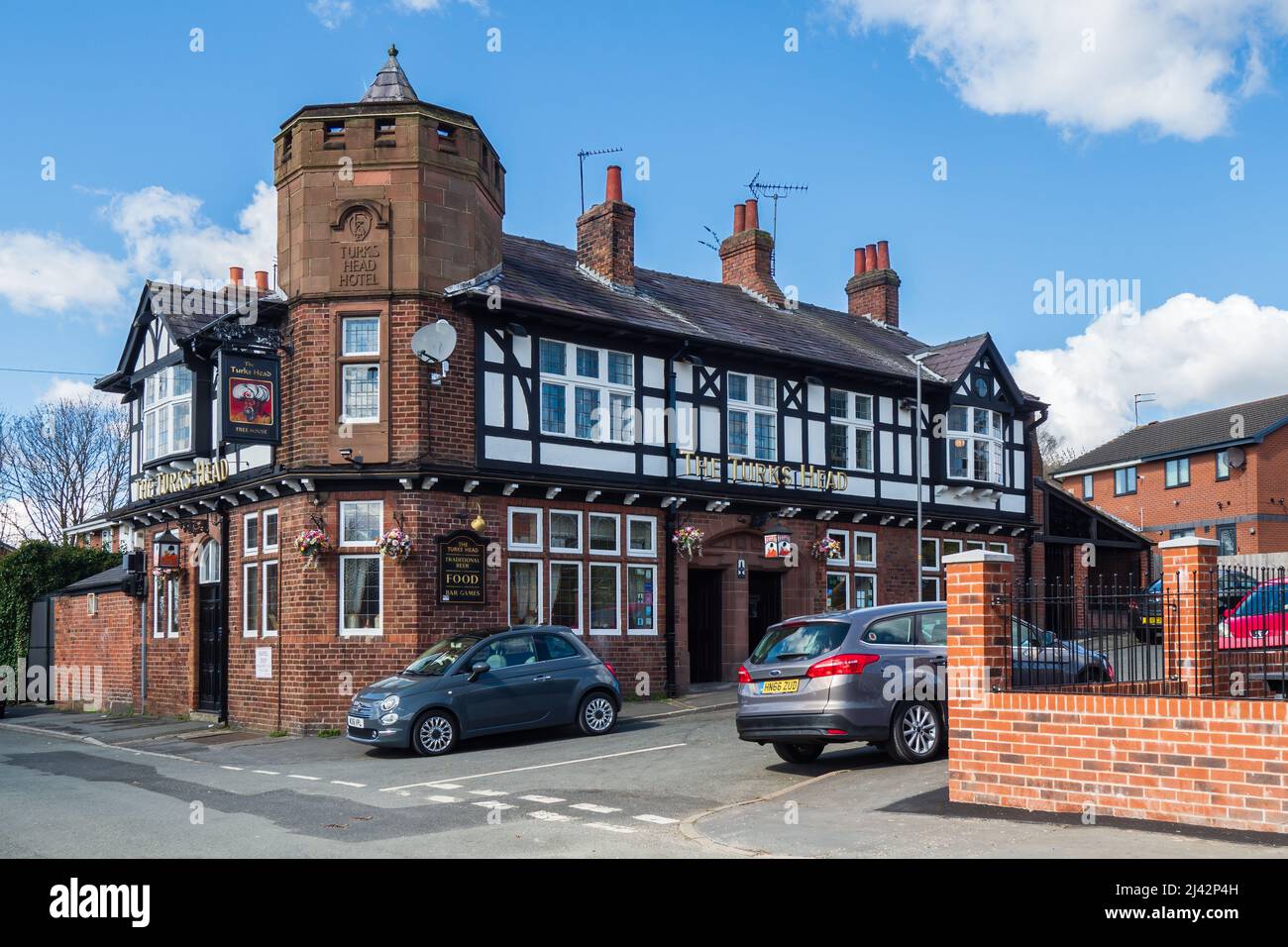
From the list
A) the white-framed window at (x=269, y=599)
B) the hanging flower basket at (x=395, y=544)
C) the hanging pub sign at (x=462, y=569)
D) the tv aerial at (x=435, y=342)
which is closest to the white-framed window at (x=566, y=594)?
the hanging pub sign at (x=462, y=569)

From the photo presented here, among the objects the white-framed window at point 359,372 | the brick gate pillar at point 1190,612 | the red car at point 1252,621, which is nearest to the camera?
the brick gate pillar at point 1190,612

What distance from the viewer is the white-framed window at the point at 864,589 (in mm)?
26875

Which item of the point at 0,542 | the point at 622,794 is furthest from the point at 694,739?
the point at 0,542

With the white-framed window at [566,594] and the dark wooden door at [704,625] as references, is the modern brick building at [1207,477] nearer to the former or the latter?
the dark wooden door at [704,625]

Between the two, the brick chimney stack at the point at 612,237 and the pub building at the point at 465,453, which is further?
the brick chimney stack at the point at 612,237

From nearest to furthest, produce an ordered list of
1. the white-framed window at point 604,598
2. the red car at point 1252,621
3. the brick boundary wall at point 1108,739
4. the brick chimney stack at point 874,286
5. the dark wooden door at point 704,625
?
1. the brick boundary wall at point 1108,739
2. the red car at point 1252,621
3. the white-framed window at point 604,598
4. the dark wooden door at point 704,625
5. the brick chimney stack at point 874,286

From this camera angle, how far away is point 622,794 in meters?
12.2

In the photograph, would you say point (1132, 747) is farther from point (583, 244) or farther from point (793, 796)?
point (583, 244)

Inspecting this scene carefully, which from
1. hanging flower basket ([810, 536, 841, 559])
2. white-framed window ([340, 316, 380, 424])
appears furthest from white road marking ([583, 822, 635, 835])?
hanging flower basket ([810, 536, 841, 559])

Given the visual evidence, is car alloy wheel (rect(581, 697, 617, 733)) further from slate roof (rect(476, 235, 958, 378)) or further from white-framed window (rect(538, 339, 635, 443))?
slate roof (rect(476, 235, 958, 378))

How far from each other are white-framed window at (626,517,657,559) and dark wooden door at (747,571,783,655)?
3126mm

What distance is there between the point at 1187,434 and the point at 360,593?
39.1m

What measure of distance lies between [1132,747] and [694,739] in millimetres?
7570

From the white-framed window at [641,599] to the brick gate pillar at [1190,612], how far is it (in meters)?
12.7
